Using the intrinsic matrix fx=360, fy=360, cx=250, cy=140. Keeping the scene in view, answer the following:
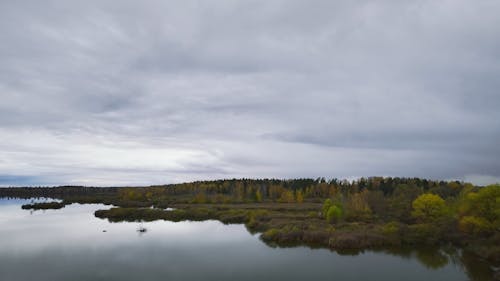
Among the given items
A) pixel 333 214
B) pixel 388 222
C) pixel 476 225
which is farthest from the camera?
pixel 333 214

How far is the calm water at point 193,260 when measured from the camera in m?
32.7

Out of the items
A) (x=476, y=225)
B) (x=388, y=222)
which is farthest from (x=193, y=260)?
(x=388, y=222)

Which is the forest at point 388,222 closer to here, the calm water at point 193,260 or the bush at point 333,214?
the bush at point 333,214

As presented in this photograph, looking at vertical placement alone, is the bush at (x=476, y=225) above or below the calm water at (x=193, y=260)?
above

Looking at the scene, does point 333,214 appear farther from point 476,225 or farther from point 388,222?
point 476,225

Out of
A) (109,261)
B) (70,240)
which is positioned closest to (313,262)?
(109,261)

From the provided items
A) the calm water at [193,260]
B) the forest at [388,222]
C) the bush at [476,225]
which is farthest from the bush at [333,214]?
the bush at [476,225]

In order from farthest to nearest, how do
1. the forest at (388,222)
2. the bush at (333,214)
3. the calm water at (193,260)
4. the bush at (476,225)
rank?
the bush at (333,214) → the forest at (388,222) → the bush at (476,225) → the calm water at (193,260)

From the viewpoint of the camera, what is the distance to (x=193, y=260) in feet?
126

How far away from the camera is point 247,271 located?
34094 mm

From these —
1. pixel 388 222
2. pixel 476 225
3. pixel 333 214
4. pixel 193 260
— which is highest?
pixel 476 225

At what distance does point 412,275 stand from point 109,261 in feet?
98.1

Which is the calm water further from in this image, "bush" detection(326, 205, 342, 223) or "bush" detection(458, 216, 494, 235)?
"bush" detection(326, 205, 342, 223)

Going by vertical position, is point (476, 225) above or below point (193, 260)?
above
